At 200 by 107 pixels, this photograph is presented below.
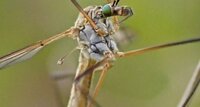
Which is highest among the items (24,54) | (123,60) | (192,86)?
(24,54)

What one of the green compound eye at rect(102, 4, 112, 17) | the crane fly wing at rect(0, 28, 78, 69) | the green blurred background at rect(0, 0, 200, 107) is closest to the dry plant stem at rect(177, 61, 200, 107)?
the green compound eye at rect(102, 4, 112, 17)

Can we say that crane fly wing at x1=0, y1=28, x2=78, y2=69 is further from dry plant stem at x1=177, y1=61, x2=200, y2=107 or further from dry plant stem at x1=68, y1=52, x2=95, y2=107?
dry plant stem at x1=177, y1=61, x2=200, y2=107

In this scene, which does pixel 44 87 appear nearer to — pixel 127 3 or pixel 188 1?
pixel 127 3

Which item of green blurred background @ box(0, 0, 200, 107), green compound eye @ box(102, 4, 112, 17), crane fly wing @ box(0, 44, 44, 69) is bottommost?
green blurred background @ box(0, 0, 200, 107)

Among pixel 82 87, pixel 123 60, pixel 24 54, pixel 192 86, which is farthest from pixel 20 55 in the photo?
pixel 123 60

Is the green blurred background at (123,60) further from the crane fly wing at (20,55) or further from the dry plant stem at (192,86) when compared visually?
the dry plant stem at (192,86)

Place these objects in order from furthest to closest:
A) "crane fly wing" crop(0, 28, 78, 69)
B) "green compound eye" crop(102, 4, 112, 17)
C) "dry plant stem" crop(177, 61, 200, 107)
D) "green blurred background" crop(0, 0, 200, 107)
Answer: "green blurred background" crop(0, 0, 200, 107) → "crane fly wing" crop(0, 28, 78, 69) → "green compound eye" crop(102, 4, 112, 17) → "dry plant stem" crop(177, 61, 200, 107)

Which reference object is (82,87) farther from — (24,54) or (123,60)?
(123,60)

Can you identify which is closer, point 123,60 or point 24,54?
point 24,54

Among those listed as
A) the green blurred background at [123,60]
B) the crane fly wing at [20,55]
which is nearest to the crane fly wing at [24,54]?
→ the crane fly wing at [20,55]
